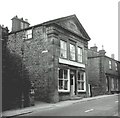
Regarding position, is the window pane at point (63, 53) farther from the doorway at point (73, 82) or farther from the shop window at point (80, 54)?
the shop window at point (80, 54)

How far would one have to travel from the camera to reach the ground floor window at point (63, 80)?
21.9 meters

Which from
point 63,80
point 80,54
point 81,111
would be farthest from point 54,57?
point 81,111

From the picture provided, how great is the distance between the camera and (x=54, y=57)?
827 inches

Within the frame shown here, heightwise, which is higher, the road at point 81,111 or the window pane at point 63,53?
the window pane at point 63,53

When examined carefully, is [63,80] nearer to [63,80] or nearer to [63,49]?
[63,80]

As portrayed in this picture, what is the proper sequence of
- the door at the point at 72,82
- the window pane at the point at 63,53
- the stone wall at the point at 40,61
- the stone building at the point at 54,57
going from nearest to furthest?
the stone wall at the point at 40,61 → the stone building at the point at 54,57 → the window pane at the point at 63,53 → the door at the point at 72,82

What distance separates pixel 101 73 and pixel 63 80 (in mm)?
14358

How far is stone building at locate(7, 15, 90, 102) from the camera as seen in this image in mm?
20969

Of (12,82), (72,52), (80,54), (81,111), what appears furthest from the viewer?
(80,54)

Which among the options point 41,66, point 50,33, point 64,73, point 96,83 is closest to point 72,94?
point 64,73

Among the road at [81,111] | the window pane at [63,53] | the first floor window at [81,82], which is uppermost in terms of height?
the window pane at [63,53]

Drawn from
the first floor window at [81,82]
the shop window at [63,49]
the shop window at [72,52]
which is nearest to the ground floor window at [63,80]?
the shop window at [63,49]

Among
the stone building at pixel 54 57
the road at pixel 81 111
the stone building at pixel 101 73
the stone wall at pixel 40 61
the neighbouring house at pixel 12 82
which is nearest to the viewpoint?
the road at pixel 81 111

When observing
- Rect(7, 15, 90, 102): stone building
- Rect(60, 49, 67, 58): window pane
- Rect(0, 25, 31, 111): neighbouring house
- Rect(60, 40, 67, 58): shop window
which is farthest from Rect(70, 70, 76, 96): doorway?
Rect(0, 25, 31, 111): neighbouring house
